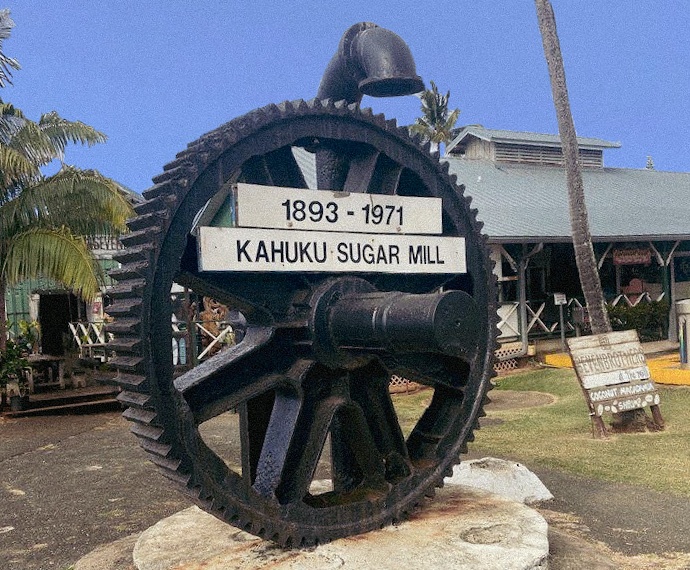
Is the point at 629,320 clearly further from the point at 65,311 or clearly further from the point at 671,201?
the point at 65,311

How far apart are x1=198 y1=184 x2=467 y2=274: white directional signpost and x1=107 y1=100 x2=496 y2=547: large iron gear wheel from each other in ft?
0.42

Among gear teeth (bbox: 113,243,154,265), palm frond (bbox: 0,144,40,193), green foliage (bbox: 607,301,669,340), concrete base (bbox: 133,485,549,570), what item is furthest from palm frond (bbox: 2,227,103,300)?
green foliage (bbox: 607,301,669,340)

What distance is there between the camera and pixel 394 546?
13.3ft

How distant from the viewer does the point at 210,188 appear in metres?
3.80

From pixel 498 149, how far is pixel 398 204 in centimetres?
1996

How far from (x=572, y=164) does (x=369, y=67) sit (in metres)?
6.29

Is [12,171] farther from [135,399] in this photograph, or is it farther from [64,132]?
[135,399]

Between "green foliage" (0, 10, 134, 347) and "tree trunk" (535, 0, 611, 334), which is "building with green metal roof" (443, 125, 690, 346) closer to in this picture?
"tree trunk" (535, 0, 611, 334)

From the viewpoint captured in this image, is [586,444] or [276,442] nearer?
[276,442]

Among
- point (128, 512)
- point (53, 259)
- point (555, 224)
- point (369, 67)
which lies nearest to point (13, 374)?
point (53, 259)

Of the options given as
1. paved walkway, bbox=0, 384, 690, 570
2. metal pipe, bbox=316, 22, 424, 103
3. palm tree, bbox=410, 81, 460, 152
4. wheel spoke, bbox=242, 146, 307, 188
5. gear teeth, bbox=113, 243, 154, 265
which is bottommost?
paved walkway, bbox=0, 384, 690, 570

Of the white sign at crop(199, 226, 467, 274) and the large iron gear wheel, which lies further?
the white sign at crop(199, 226, 467, 274)

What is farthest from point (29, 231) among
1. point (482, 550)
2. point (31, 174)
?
point (482, 550)

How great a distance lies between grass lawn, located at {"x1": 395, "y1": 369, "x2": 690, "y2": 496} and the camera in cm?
743
